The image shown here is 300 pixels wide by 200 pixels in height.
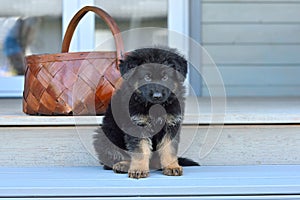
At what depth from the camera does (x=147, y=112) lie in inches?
86.3

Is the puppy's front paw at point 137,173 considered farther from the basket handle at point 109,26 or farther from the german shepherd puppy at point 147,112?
the basket handle at point 109,26

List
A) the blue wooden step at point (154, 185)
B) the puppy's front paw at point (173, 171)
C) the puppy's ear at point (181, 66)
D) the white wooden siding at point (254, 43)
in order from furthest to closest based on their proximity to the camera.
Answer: the white wooden siding at point (254, 43), the puppy's front paw at point (173, 171), the puppy's ear at point (181, 66), the blue wooden step at point (154, 185)

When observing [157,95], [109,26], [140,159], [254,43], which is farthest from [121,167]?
[254,43]

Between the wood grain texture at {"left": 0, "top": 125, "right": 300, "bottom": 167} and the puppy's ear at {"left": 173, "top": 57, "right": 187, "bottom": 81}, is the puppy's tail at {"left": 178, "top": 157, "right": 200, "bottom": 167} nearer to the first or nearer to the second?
the wood grain texture at {"left": 0, "top": 125, "right": 300, "bottom": 167}

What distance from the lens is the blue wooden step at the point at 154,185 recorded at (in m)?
2.04

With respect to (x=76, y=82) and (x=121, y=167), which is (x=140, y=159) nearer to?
(x=121, y=167)

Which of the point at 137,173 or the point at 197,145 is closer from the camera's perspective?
the point at 137,173

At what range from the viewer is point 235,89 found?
455 cm

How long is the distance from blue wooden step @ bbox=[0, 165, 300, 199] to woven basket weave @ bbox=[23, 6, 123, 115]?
0.41 meters

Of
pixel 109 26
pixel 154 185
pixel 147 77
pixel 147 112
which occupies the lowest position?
pixel 154 185

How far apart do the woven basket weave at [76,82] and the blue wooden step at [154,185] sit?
0.41m

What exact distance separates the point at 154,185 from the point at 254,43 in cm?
273

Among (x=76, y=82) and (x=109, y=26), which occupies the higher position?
(x=109, y=26)

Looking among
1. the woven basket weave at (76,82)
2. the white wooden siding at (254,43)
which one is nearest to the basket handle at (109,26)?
the woven basket weave at (76,82)
